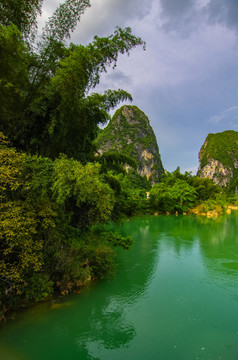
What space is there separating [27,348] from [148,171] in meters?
69.0

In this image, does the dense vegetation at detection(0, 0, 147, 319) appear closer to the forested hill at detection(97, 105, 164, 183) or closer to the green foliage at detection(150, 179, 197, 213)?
the green foliage at detection(150, 179, 197, 213)

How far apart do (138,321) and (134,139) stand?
229 feet

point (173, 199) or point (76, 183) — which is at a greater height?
point (173, 199)

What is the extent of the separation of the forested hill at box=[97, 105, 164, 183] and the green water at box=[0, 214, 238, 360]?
205 ft

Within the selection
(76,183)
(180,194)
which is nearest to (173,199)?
(180,194)

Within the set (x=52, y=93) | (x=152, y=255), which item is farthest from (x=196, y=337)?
(x=52, y=93)

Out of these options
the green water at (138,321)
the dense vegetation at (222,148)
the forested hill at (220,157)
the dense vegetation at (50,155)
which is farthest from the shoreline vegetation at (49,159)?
the dense vegetation at (222,148)

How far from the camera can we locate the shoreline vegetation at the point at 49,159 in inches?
147

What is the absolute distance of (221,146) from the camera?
324 ft

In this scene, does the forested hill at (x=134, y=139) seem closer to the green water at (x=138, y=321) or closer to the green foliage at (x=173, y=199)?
the green foliage at (x=173, y=199)

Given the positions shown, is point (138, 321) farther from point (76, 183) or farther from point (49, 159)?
point (49, 159)

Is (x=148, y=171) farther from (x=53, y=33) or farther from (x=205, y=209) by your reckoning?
(x=53, y=33)

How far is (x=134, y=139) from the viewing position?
71.8 metres

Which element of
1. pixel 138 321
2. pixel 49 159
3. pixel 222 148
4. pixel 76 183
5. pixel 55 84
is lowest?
pixel 138 321
